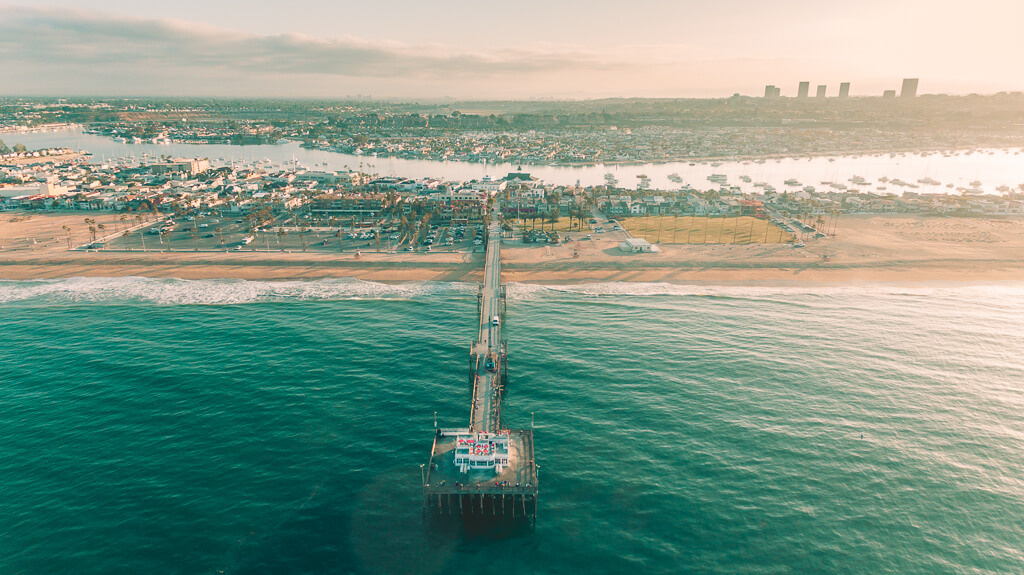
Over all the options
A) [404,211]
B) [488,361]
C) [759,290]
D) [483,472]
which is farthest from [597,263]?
[483,472]

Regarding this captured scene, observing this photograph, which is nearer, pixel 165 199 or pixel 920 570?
pixel 920 570

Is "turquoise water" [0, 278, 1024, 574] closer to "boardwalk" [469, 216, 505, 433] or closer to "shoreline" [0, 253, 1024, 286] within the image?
"boardwalk" [469, 216, 505, 433]

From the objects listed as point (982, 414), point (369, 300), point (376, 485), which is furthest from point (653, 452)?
point (369, 300)

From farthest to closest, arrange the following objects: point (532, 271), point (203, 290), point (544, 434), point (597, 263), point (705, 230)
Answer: point (705, 230)
point (597, 263)
point (532, 271)
point (203, 290)
point (544, 434)

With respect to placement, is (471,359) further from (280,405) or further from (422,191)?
(422,191)

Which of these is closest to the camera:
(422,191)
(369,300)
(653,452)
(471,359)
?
(653,452)

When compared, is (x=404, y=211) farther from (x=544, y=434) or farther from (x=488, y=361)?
(x=544, y=434)
